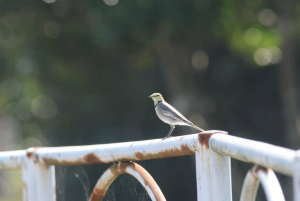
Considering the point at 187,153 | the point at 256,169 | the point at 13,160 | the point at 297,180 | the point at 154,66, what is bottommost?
the point at 297,180

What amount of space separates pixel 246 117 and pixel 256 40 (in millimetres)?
1969

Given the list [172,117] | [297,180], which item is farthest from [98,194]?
[172,117]

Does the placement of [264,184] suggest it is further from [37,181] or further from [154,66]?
[154,66]

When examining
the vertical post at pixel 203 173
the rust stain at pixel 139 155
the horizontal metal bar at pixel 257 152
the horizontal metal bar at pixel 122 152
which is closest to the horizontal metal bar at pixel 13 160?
the horizontal metal bar at pixel 122 152

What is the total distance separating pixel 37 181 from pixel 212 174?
1319 millimetres

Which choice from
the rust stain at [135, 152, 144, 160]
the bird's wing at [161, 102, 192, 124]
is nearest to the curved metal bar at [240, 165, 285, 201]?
the rust stain at [135, 152, 144, 160]

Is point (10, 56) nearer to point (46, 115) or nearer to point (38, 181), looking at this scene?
point (46, 115)

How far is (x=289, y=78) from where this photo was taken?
11922 mm

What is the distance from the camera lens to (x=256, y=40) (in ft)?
38.7

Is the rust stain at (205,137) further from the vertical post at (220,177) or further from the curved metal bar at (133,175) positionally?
the curved metal bar at (133,175)

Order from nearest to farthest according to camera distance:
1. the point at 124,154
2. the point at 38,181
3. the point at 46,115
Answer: the point at 124,154 < the point at 38,181 < the point at 46,115

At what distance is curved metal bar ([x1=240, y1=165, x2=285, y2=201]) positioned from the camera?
1.41 m

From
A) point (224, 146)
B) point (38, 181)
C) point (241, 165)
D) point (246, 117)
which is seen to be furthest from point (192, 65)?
point (224, 146)

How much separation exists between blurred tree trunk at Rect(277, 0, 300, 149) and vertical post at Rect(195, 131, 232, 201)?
32.4ft
